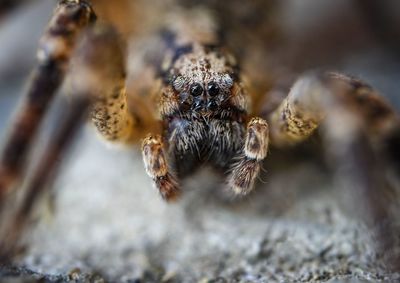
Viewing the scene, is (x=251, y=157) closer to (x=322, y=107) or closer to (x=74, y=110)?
(x=322, y=107)

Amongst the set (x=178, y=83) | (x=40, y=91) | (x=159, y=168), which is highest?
(x=178, y=83)

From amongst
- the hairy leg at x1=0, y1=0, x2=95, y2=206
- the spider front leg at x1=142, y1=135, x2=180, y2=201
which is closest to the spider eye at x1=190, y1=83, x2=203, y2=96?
the spider front leg at x1=142, y1=135, x2=180, y2=201

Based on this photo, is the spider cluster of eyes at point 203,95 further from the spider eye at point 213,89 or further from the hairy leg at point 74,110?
the hairy leg at point 74,110

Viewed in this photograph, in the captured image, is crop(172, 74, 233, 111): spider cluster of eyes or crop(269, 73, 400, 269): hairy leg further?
crop(172, 74, 233, 111): spider cluster of eyes

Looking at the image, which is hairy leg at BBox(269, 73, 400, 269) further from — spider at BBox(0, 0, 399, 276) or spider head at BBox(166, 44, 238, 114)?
spider head at BBox(166, 44, 238, 114)

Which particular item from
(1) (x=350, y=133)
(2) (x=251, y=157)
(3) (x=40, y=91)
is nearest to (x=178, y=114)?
(2) (x=251, y=157)

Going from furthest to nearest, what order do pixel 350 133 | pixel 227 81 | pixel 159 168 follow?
pixel 227 81
pixel 159 168
pixel 350 133

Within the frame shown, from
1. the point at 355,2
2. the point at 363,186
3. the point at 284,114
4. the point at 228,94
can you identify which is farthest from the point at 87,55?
the point at 355,2

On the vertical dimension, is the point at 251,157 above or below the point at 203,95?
below
